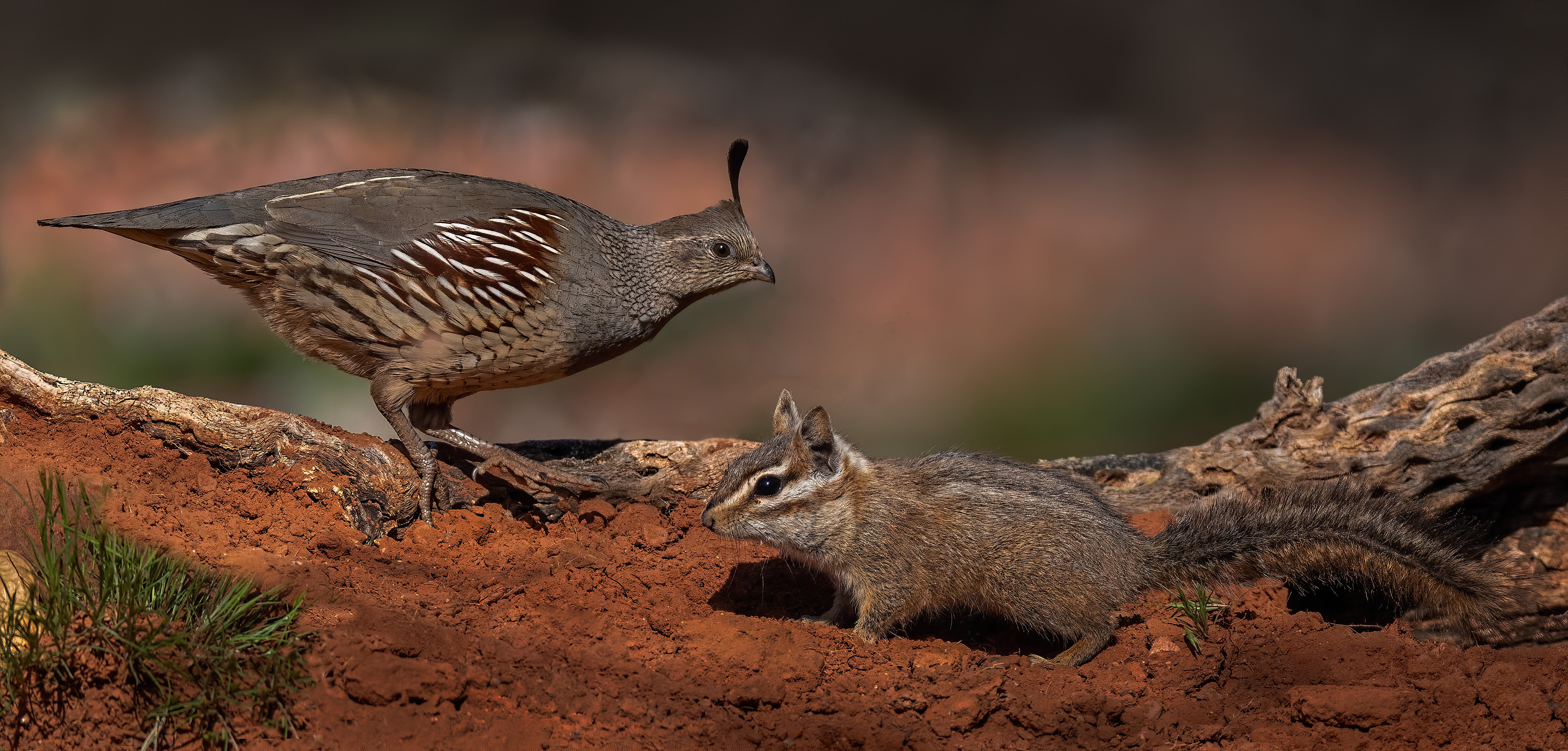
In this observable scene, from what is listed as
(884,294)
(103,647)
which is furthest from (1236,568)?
(884,294)

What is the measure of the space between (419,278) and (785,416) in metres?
2.21

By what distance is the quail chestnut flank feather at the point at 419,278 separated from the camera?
5.77m

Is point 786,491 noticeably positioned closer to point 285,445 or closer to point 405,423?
point 405,423

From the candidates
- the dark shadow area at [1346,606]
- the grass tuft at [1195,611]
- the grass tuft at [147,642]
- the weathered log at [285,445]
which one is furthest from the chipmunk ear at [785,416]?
the dark shadow area at [1346,606]

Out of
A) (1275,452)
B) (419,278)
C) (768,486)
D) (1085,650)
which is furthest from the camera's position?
(1275,452)

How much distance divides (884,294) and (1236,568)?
5.60 m

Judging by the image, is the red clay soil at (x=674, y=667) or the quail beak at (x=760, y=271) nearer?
the red clay soil at (x=674, y=667)

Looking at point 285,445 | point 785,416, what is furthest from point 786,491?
point 285,445

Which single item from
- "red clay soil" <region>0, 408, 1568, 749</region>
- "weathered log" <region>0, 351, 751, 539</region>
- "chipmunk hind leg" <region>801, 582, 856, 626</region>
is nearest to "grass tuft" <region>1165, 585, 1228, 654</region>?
"red clay soil" <region>0, 408, 1568, 749</region>

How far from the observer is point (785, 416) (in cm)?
566

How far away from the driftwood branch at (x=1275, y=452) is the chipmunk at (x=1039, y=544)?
2.25ft

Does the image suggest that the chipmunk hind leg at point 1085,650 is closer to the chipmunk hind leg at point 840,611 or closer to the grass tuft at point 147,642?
the chipmunk hind leg at point 840,611

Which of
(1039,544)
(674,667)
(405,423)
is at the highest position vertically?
(405,423)

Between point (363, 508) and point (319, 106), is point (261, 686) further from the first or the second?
point (319, 106)
